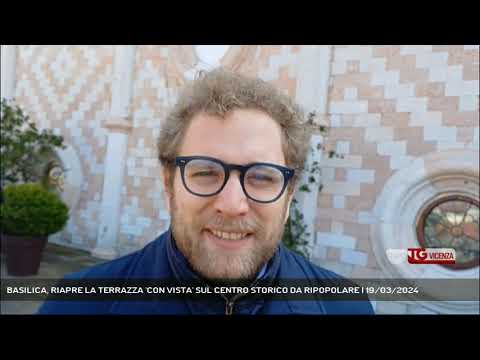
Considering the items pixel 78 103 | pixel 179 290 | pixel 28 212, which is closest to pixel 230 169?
pixel 179 290

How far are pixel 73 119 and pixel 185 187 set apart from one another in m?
5.43

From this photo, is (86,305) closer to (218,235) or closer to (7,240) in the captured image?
(218,235)

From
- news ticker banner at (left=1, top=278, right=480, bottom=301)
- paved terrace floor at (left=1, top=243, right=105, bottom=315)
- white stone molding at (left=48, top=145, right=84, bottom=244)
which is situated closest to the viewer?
news ticker banner at (left=1, top=278, right=480, bottom=301)

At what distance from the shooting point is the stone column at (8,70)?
5.80m

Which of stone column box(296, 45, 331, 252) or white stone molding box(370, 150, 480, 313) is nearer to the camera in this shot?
white stone molding box(370, 150, 480, 313)

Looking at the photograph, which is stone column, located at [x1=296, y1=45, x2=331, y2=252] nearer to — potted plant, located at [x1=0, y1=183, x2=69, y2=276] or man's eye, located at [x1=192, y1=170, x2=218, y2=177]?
man's eye, located at [x1=192, y1=170, x2=218, y2=177]

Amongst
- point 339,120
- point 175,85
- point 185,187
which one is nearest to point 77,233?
point 175,85

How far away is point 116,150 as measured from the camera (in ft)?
16.0

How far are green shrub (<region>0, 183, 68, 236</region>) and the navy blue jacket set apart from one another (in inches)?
121

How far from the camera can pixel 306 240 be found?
3.43 meters

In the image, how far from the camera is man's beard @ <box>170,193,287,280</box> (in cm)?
106

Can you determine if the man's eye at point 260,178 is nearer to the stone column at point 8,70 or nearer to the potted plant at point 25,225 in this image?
the potted plant at point 25,225

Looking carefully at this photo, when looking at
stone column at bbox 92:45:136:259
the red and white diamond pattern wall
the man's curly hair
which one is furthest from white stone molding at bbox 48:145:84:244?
the man's curly hair
